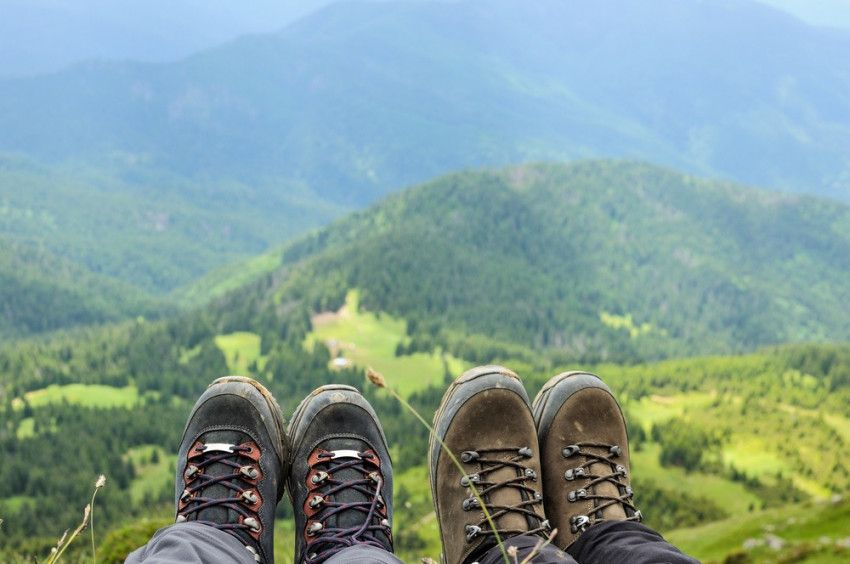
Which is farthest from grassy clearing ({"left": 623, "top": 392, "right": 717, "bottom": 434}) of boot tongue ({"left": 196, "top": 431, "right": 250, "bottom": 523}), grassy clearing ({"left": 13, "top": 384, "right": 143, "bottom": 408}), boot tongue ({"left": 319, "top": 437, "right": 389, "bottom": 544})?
boot tongue ({"left": 196, "top": 431, "right": 250, "bottom": 523})

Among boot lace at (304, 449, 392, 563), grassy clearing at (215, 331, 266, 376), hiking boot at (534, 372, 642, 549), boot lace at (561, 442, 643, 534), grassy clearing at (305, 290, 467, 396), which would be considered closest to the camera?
boot lace at (304, 449, 392, 563)

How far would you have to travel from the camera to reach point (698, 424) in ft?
233

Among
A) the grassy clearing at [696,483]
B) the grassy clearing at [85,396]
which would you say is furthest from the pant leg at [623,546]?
the grassy clearing at [85,396]

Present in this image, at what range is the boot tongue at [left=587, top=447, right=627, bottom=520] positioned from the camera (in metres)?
5.39

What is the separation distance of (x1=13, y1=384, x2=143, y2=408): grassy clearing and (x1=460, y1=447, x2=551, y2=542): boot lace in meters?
104

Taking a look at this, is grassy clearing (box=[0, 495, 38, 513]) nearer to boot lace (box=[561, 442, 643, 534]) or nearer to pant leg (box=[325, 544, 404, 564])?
boot lace (box=[561, 442, 643, 534])

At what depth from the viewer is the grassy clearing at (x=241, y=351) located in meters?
120

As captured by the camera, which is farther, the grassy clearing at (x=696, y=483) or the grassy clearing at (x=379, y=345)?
the grassy clearing at (x=379, y=345)

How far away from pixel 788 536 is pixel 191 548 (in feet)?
25.1

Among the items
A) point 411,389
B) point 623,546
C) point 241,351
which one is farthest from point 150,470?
point 623,546

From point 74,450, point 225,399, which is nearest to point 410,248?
point 74,450

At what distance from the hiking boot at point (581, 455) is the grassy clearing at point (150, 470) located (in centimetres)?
6937

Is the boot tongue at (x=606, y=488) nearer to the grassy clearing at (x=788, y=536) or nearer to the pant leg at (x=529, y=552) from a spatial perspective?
the pant leg at (x=529, y=552)

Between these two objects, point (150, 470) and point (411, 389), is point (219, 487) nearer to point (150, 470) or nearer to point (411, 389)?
point (150, 470)
